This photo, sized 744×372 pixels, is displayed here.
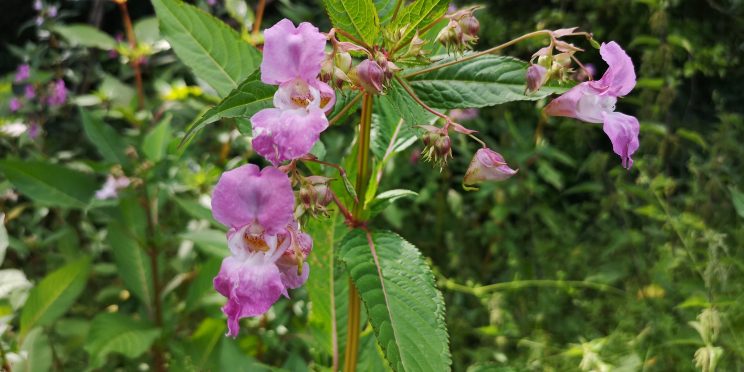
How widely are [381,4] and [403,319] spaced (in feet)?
1.44

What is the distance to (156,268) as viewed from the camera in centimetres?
186

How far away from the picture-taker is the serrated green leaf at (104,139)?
1819 mm

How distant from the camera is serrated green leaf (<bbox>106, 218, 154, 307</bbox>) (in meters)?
1.85

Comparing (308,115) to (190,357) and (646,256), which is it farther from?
(646,256)

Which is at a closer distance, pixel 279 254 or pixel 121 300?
pixel 279 254

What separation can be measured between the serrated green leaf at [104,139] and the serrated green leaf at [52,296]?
→ 1.01 ft

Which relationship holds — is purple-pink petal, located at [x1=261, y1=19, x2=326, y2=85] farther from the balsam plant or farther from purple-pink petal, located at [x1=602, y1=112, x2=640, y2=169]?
purple-pink petal, located at [x1=602, y1=112, x2=640, y2=169]

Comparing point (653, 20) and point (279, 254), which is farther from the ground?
point (279, 254)

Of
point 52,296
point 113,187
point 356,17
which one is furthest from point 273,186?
point 113,187

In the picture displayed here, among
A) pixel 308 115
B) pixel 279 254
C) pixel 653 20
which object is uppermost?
pixel 308 115

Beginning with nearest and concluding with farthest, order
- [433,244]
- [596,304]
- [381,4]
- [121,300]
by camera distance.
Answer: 1. [381,4]
2. [596,304]
3. [121,300]
4. [433,244]

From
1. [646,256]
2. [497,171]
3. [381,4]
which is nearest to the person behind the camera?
[497,171]

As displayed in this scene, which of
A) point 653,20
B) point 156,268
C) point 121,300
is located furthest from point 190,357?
point 653,20

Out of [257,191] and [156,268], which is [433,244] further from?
[257,191]
